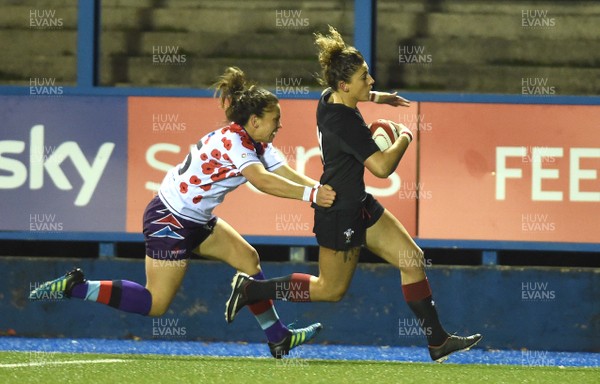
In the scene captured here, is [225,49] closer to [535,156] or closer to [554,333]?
[535,156]

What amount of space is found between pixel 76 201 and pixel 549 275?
A: 148 inches

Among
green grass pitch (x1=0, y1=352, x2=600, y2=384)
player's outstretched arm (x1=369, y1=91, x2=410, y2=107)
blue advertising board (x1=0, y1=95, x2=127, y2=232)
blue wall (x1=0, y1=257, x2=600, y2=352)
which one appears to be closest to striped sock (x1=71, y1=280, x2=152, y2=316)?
green grass pitch (x1=0, y1=352, x2=600, y2=384)

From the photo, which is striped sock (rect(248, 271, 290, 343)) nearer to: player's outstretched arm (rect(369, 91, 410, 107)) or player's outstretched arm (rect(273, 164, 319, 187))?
player's outstretched arm (rect(273, 164, 319, 187))

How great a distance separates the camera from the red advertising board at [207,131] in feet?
36.8

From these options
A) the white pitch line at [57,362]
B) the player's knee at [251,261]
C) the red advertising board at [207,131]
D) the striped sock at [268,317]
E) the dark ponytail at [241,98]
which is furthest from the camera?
the red advertising board at [207,131]

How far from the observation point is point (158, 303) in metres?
8.88

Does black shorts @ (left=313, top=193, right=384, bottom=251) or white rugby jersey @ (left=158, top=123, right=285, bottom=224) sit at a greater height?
white rugby jersey @ (left=158, top=123, right=285, bottom=224)

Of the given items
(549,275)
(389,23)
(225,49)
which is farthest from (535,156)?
(225,49)

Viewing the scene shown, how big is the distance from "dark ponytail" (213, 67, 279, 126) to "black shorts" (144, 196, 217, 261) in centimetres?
73

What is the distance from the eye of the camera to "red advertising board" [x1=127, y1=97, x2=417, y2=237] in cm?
1122

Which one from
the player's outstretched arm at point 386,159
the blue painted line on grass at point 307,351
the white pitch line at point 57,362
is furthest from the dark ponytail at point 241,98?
the blue painted line on grass at point 307,351

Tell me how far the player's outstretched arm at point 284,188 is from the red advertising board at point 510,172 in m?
2.72

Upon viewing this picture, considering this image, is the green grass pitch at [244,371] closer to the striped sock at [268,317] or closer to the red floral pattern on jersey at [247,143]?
the striped sock at [268,317]

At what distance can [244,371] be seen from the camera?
8609mm
